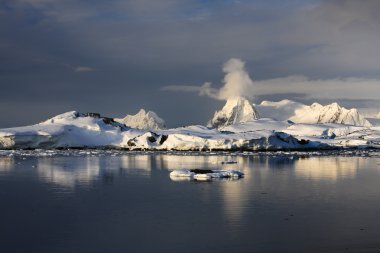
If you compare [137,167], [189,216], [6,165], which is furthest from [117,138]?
[189,216]

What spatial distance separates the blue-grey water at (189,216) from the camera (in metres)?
12.3

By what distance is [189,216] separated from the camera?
15773 millimetres

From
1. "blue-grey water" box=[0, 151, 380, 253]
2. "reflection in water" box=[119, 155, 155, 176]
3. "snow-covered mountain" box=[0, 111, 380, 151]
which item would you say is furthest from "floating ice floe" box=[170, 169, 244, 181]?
"snow-covered mountain" box=[0, 111, 380, 151]

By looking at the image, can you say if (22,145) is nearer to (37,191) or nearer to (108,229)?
(37,191)

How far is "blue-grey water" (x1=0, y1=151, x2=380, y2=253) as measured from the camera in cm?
1227

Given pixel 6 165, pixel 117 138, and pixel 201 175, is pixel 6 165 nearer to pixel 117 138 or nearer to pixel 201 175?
pixel 201 175

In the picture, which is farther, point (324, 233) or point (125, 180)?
point (125, 180)

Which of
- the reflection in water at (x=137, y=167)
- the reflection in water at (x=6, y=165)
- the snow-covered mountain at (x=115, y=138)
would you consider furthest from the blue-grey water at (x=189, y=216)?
the snow-covered mountain at (x=115, y=138)

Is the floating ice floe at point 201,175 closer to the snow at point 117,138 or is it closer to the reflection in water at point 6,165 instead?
the reflection in water at point 6,165

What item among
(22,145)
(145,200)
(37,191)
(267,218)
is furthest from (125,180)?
(22,145)

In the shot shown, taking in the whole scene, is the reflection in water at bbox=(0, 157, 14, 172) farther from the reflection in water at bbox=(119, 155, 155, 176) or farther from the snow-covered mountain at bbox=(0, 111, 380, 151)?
the snow-covered mountain at bbox=(0, 111, 380, 151)

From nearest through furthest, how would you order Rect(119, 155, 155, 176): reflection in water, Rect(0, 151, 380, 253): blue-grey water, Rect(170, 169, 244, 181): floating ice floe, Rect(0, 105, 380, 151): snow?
Rect(0, 151, 380, 253): blue-grey water, Rect(170, 169, 244, 181): floating ice floe, Rect(119, 155, 155, 176): reflection in water, Rect(0, 105, 380, 151): snow

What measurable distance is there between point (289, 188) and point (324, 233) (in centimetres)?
974

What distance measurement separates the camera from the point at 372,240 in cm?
1270
